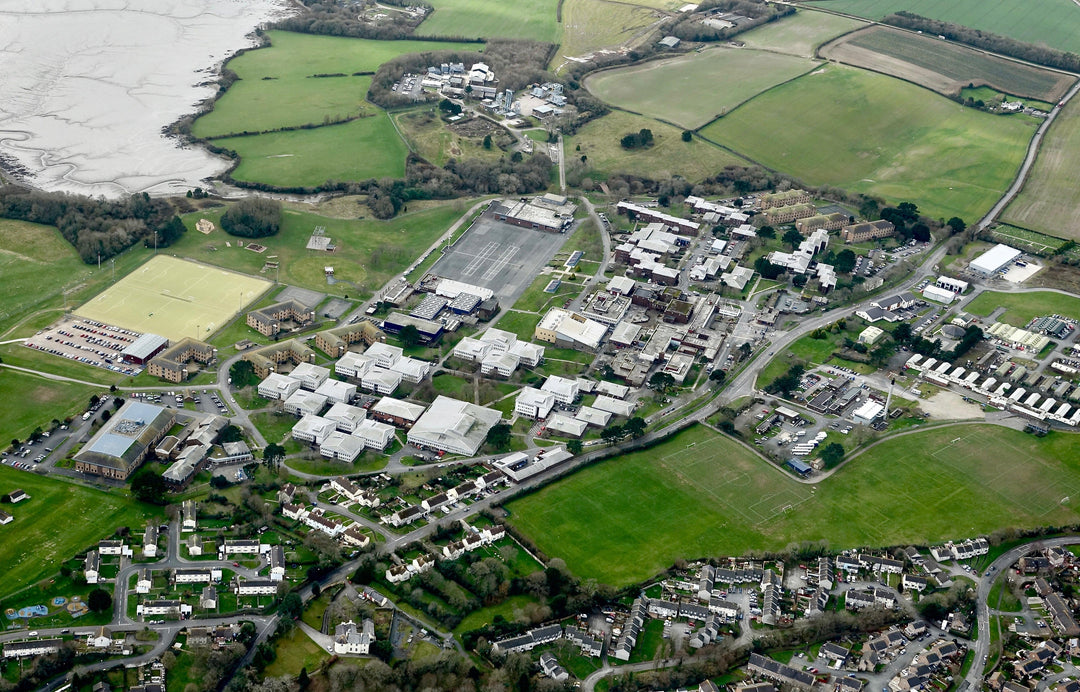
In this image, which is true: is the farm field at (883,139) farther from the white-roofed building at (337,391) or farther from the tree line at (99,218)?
the tree line at (99,218)

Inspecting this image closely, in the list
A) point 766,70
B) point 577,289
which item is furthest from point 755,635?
point 766,70

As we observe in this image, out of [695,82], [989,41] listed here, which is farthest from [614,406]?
[989,41]

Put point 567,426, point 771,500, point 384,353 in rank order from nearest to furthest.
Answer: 1. point 771,500
2. point 567,426
3. point 384,353

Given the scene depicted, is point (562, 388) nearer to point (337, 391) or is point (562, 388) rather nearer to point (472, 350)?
point (472, 350)

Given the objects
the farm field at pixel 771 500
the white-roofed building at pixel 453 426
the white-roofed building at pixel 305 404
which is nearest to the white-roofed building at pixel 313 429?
the white-roofed building at pixel 305 404

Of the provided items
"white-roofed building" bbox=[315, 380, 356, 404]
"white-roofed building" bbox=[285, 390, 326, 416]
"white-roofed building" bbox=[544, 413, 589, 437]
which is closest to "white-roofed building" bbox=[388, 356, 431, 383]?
"white-roofed building" bbox=[315, 380, 356, 404]

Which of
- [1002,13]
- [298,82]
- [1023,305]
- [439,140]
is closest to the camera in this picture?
[1023,305]
